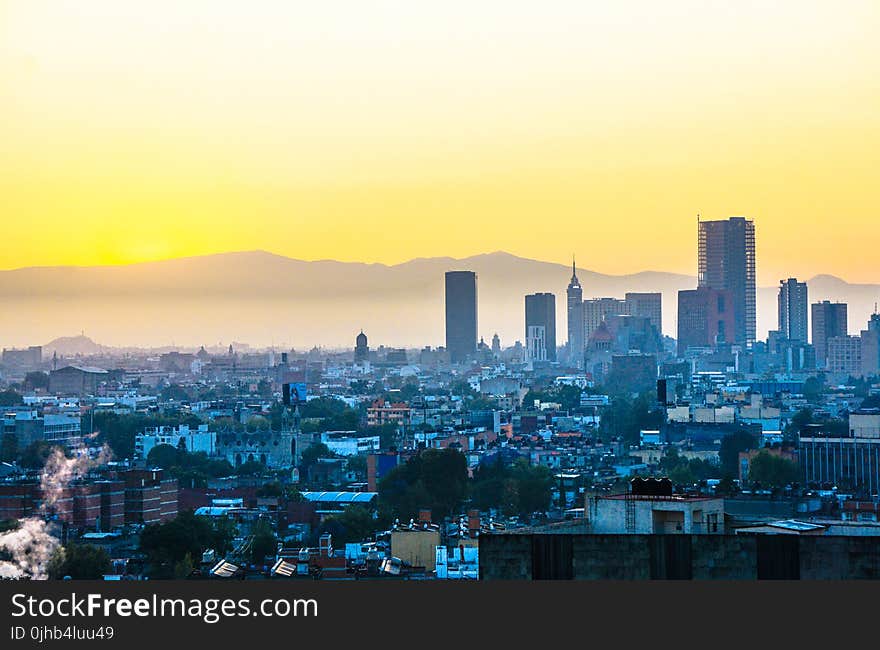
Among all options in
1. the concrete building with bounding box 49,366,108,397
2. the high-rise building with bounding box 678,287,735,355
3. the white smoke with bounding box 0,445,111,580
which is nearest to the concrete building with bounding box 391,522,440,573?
the white smoke with bounding box 0,445,111,580

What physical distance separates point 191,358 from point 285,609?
6222 inches

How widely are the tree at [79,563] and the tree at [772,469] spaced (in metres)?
20.2

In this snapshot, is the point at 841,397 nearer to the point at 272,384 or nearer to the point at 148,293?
the point at 272,384

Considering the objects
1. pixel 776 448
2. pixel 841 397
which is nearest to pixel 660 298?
pixel 841 397

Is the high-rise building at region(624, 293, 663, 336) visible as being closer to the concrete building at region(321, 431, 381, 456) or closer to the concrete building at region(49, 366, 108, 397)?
the concrete building at region(49, 366, 108, 397)

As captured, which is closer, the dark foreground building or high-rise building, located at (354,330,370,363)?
the dark foreground building

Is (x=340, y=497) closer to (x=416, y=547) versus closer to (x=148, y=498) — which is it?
(x=148, y=498)

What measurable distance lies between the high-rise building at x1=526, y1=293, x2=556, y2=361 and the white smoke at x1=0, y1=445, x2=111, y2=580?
4938 inches

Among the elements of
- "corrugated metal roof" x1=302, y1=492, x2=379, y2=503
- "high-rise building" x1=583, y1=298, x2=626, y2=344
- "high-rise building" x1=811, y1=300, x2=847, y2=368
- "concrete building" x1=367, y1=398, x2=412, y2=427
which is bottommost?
"corrugated metal roof" x1=302, y1=492, x2=379, y2=503

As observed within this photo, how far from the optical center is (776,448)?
54.7 m

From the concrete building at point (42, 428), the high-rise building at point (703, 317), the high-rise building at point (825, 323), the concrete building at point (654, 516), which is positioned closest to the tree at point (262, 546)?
the concrete building at point (654, 516)

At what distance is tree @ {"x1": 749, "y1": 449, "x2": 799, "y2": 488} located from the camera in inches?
1893

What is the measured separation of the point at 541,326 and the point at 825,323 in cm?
3704

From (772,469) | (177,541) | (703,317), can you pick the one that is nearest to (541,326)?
(703,317)
